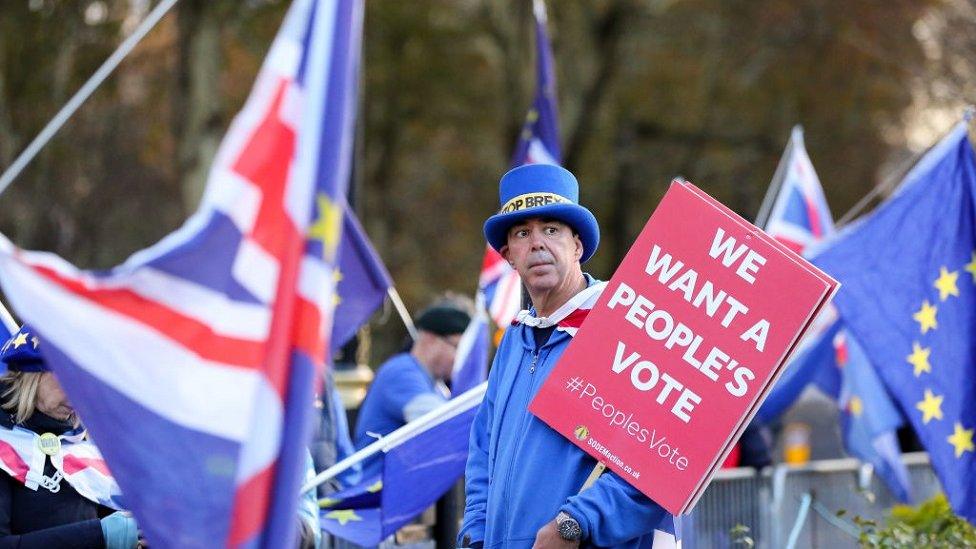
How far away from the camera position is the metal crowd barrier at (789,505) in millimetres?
8930

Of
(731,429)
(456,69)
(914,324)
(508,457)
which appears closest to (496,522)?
(508,457)

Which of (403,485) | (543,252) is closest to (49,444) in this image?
(543,252)

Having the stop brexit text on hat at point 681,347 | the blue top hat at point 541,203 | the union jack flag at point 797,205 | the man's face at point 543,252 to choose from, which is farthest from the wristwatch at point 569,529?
the union jack flag at point 797,205

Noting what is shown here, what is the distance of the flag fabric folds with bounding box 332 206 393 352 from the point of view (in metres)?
9.24

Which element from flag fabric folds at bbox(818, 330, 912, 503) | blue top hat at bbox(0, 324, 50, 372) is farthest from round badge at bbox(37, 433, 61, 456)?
flag fabric folds at bbox(818, 330, 912, 503)

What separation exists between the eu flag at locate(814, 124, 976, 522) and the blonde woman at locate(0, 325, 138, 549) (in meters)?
3.96

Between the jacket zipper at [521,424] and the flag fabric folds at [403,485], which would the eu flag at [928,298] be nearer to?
the flag fabric folds at [403,485]

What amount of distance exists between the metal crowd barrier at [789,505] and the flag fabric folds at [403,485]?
190 centimetres

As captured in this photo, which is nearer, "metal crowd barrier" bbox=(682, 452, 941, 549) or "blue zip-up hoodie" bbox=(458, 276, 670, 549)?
"blue zip-up hoodie" bbox=(458, 276, 670, 549)

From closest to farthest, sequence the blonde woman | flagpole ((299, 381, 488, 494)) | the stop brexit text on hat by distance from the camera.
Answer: the stop brexit text on hat
the blonde woman
flagpole ((299, 381, 488, 494))

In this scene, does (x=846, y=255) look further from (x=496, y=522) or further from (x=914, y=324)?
(x=496, y=522)

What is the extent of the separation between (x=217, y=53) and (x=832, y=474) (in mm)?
11154

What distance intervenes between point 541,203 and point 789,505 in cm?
562

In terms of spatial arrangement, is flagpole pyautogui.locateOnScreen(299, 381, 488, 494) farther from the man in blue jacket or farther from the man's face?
the man's face
